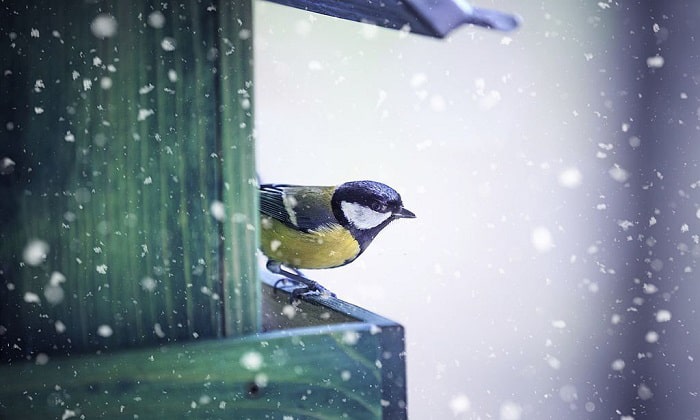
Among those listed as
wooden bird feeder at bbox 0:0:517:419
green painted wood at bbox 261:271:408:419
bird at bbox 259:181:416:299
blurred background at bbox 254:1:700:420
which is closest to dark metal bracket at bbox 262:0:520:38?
wooden bird feeder at bbox 0:0:517:419

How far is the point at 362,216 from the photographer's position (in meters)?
1.14

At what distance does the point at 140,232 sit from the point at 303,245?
55 cm

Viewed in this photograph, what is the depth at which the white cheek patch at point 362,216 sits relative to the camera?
1139 mm

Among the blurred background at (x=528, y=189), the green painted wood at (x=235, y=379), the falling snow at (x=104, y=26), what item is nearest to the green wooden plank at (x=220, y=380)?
the green painted wood at (x=235, y=379)

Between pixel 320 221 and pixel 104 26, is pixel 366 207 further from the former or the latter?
pixel 104 26

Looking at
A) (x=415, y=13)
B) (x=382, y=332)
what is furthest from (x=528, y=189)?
(x=382, y=332)

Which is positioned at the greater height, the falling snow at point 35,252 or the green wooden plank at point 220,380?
the falling snow at point 35,252

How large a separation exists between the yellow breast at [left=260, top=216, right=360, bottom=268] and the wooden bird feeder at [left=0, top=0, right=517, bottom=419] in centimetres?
51

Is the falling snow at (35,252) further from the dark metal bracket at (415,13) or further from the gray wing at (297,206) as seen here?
the gray wing at (297,206)

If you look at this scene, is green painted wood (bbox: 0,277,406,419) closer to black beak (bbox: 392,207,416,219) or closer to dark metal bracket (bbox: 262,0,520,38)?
dark metal bracket (bbox: 262,0,520,38)

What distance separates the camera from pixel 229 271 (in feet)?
1.70

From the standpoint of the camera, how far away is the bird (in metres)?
1.05

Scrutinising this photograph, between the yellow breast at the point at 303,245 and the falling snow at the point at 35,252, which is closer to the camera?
the falling snow at the point at 35,252

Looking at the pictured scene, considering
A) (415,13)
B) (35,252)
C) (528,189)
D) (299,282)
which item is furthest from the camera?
(528,189)
